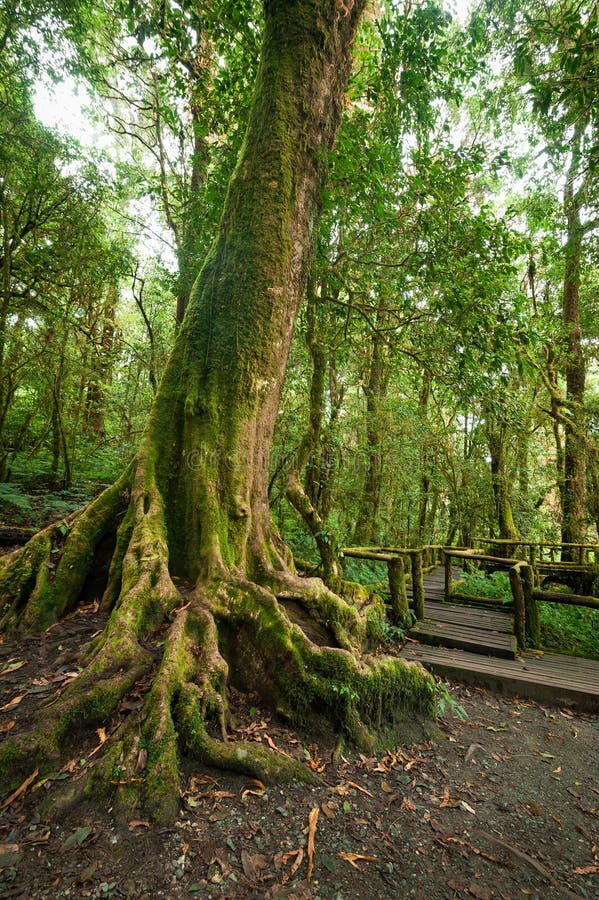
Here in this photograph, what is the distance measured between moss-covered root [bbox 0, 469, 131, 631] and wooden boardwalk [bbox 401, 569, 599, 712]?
13.6 feet

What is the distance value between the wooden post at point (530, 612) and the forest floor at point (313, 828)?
275 cm

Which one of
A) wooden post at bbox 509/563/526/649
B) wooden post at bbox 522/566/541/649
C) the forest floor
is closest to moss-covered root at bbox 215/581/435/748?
the forest floor

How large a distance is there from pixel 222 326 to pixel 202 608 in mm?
2546

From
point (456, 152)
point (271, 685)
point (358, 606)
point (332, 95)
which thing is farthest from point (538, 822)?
point (456, 152)

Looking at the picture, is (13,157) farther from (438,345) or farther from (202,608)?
(202,608)

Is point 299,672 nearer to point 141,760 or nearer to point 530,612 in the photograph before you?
point 141,760

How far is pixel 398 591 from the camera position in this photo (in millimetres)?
6289

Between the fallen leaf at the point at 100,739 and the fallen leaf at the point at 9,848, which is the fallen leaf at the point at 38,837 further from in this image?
the fallen leaf at the point at 100,739

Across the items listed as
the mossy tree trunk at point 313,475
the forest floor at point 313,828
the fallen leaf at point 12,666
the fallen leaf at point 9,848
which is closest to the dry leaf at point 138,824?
the forest floor at point 313,828

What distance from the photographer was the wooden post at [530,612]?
243 inches

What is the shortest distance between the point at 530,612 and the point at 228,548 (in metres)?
5.21

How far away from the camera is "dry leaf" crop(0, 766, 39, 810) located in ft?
6.46

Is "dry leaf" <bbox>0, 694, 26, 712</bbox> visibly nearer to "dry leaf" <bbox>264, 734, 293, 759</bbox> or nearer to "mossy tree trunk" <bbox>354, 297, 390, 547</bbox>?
"dry leaf" <bbox>264, 734, 293, 759</bbox>

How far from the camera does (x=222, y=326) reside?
160 inches
